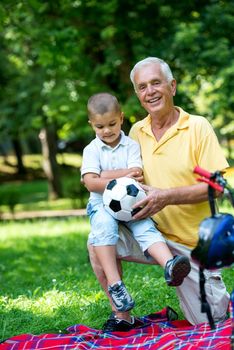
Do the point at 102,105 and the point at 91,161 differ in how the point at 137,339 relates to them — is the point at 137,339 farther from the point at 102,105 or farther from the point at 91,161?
the point at 102,105

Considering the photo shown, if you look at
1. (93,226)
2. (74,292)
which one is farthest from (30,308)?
(93,226)

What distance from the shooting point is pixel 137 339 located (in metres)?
4.12

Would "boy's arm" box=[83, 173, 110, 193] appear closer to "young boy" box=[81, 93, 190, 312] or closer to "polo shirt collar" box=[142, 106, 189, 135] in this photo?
"young boy" box=[81, 93, 190, 312]

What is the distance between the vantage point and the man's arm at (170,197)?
411 cm

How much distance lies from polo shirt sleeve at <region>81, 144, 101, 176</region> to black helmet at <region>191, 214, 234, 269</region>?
1.44 m

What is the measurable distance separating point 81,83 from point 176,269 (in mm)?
10560

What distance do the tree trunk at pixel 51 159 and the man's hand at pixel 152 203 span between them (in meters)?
17.0

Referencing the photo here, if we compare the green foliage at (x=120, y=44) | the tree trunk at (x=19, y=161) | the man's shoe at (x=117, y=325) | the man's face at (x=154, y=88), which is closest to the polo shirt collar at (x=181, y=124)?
the man's face at (x=154, y=88)

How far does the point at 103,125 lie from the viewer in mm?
4391

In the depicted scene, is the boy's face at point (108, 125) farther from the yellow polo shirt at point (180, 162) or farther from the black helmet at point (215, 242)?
the black helmet at point (215, 242)

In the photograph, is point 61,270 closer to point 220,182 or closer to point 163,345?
point 163,345

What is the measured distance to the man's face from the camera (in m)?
4.38

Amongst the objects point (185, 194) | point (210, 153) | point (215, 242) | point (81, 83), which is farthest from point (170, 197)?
point (81, 83)

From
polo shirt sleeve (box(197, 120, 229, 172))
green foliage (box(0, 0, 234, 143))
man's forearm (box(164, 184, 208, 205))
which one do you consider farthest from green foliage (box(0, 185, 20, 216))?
man's forearm (box(164, 184, 208, 205))
